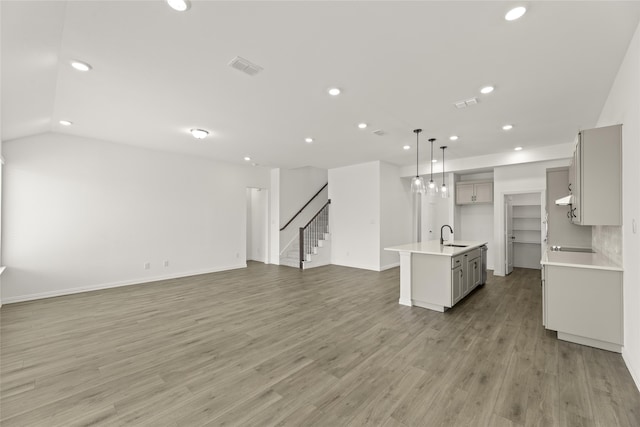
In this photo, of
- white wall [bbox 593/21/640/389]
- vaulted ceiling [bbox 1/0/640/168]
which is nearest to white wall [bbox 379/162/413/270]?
vaulted ceiling [bbox 1/0/640/168]

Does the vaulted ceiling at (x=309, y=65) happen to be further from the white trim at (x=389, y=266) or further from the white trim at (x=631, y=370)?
the white trim at (x=389, y=266)

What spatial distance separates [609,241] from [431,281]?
2.16 metres

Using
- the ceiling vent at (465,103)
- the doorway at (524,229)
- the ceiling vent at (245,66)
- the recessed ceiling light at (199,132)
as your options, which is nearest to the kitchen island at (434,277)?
the ceiling vent at (465,103)

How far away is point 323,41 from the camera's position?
2.38 m

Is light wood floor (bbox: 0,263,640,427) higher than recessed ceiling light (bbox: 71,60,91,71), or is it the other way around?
recessed ceiling light (bbox: 71,60,91,71)

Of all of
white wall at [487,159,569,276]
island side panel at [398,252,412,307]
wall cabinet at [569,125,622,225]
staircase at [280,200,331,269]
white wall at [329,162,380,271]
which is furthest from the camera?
staircase at [280,200,331,269]

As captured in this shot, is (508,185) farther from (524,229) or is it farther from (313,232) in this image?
(313,232)

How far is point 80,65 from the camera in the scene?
2770 mm

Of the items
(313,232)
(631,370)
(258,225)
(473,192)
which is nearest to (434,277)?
(631,370)

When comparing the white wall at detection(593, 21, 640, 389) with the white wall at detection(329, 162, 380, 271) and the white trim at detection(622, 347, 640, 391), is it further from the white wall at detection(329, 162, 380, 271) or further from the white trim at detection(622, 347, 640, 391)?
the white wall at detection(329, 162, 380, 271)

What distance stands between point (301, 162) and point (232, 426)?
6592mm

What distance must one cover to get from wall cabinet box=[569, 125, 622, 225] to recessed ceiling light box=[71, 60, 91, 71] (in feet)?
→ 17.3

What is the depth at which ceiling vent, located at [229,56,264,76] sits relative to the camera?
2.68 meters

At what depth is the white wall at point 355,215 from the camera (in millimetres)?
7516
